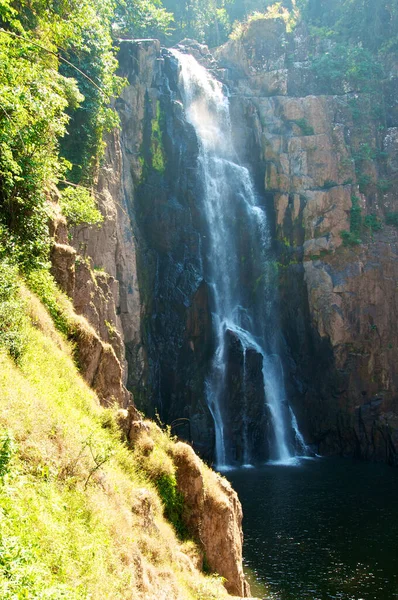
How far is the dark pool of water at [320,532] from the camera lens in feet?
48.4

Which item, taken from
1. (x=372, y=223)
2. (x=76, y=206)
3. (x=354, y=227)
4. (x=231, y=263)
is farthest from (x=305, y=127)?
(x=76, y=206)

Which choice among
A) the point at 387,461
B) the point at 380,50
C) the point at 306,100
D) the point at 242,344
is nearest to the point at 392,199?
the point at 306,100

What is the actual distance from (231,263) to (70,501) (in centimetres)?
3066

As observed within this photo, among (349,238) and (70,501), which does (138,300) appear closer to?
(349,238)

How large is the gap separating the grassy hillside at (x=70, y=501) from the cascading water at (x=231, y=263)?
22.5 m

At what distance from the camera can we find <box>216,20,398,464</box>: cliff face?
34.0 metres

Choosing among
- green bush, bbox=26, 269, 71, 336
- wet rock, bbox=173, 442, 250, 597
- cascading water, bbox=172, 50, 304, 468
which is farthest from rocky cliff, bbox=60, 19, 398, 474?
wet rock, bbox=173, 442, 250, 597

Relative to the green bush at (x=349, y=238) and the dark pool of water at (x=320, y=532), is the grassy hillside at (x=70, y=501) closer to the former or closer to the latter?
the dark pool of water at (x=320, y=532)

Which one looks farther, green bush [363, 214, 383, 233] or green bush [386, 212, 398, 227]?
green bush [386, 212, 398, 227]

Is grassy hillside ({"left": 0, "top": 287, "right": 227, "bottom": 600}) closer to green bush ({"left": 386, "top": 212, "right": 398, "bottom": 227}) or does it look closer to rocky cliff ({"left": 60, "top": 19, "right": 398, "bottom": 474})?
rocky cliff ({"left": 60, "top": 19, "right": 398, "bottom": 474})

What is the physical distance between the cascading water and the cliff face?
121cm

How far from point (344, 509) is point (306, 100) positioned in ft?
101

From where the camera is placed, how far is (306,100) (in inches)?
1550

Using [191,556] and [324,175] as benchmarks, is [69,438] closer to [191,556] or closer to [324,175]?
[191,556]
